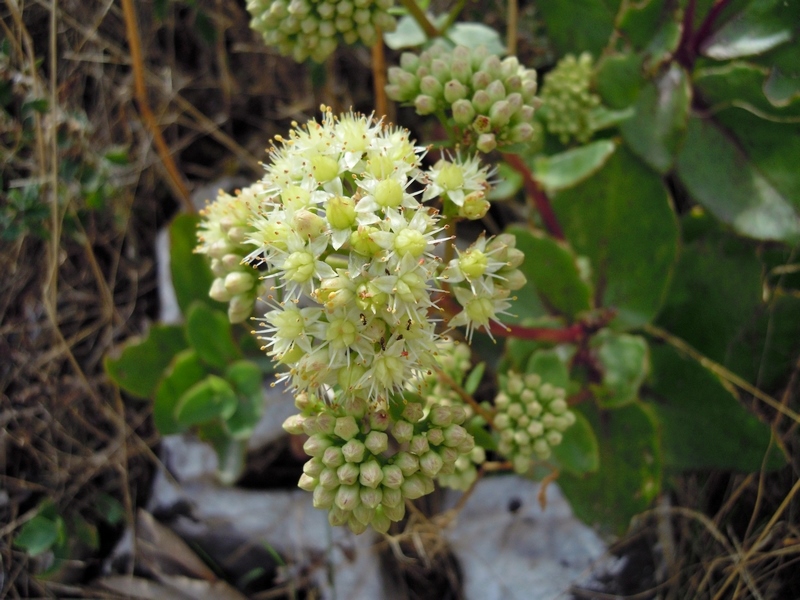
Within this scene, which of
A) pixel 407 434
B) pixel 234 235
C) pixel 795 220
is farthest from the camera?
pixel 795 220

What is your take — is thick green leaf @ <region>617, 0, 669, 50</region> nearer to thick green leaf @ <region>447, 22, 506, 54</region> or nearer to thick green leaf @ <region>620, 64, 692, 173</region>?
thick green leaf @ <region>620, 64, 692, 173</region>

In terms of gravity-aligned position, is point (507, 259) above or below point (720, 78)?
below

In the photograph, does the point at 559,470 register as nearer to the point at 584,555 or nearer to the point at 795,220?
the point at 584,555

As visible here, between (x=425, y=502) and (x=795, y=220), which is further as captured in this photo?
(x=425, y=502)

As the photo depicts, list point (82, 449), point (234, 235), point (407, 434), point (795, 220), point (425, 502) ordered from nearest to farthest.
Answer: point (407, 434)
point (234, 235)
point (795, 220)
point (425, 502)
point (82, 449)

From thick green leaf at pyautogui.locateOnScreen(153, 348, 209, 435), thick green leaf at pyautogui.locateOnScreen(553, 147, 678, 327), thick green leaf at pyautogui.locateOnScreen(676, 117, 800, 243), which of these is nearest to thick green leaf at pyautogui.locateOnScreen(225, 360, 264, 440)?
thick green leaf at pyautogui.locateOnScreen(153, 348, 209, 435)

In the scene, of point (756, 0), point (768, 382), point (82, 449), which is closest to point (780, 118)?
point (756, 0)

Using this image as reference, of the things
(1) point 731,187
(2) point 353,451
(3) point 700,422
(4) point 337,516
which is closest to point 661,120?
(1) point 731,187

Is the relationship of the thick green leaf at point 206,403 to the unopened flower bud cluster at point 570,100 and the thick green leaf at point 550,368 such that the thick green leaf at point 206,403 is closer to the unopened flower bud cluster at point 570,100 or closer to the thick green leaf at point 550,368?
the thick green leaf at point 550,368
